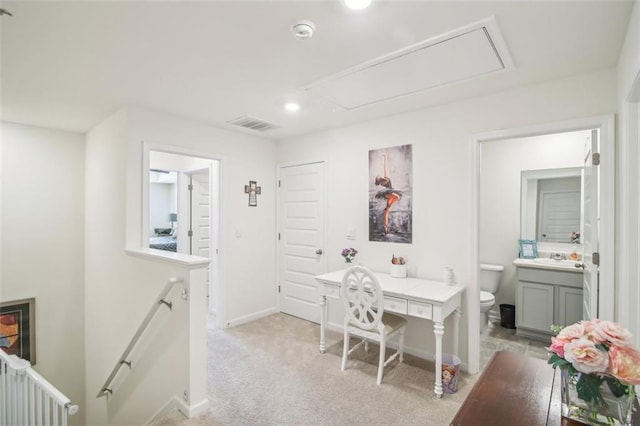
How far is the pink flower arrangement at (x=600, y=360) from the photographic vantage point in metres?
0.94

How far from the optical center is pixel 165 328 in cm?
262

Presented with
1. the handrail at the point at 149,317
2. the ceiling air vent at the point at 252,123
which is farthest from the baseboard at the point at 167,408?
the ceiling air vent at the point at 252,123

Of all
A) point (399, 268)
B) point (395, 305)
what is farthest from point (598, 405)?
point (399, 268)

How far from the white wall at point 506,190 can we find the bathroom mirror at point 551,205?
0.27ft

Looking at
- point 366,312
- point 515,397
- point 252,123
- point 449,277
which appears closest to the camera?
point 515,397

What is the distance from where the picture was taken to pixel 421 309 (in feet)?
8.50

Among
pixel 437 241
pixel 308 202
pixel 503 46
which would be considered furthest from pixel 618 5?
pixel 308 202

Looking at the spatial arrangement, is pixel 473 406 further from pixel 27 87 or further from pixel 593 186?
pixel 27 87

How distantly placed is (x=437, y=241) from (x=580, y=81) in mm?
1674

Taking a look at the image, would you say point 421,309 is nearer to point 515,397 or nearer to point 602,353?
point 515,397

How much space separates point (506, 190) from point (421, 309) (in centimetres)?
254

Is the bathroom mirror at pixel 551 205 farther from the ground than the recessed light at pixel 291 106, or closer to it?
closer to it

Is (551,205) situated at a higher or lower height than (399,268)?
higher

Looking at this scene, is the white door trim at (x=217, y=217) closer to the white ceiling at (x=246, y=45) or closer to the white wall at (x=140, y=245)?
the white wall at (x=140, y=245)
